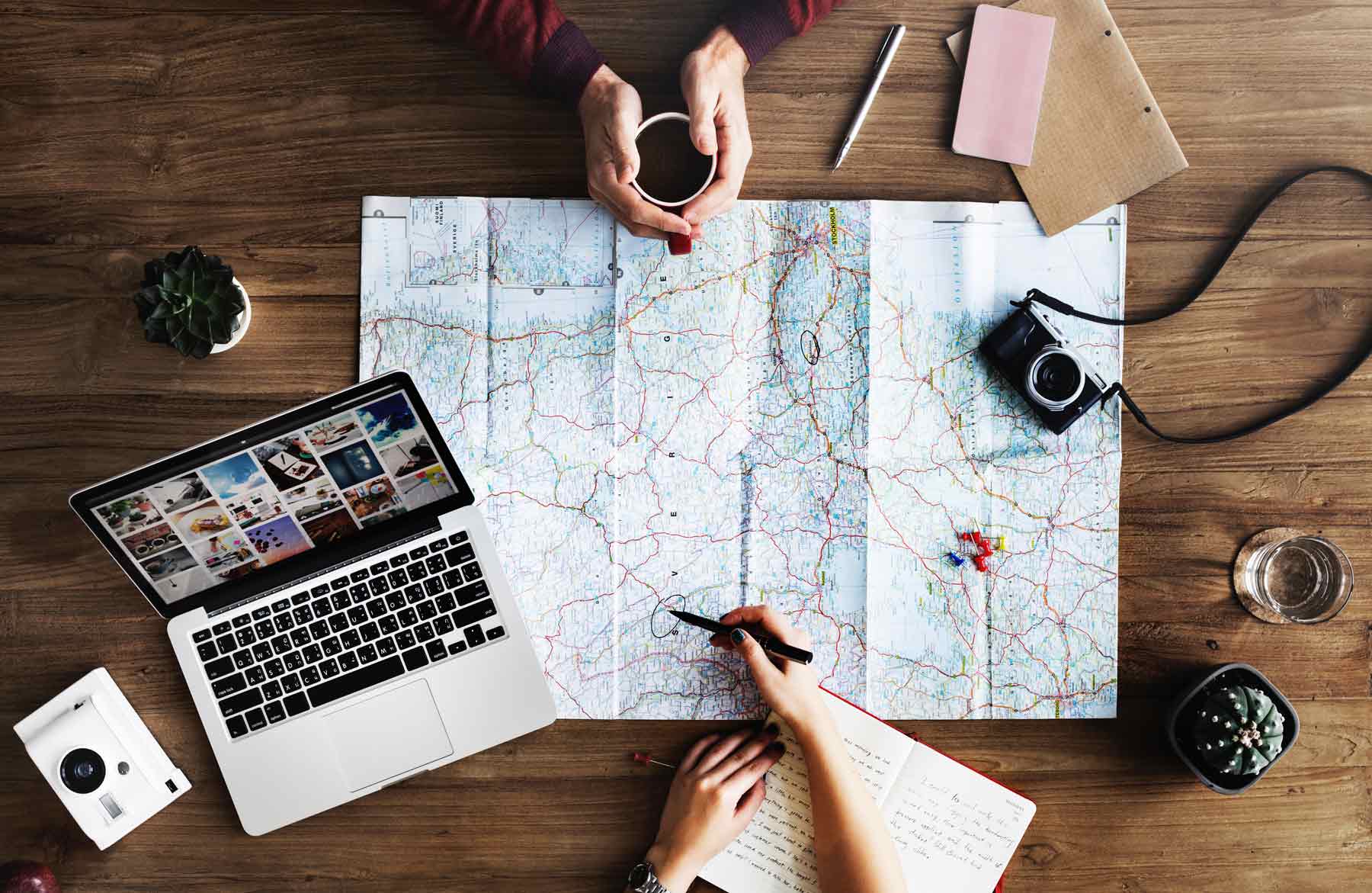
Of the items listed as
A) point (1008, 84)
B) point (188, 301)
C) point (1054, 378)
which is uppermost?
point (1008, 84)

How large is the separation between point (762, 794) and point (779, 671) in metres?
0.16

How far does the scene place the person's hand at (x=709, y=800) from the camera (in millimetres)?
988

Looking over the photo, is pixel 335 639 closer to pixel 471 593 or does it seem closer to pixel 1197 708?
pixel 471 593

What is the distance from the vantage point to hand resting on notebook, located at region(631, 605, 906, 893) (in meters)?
0.97

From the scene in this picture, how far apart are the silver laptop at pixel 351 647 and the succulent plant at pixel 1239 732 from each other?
777 mm

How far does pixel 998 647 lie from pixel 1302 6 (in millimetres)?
895

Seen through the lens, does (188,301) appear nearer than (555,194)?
Yes

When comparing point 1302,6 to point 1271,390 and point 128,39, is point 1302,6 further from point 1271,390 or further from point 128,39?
point 128,39

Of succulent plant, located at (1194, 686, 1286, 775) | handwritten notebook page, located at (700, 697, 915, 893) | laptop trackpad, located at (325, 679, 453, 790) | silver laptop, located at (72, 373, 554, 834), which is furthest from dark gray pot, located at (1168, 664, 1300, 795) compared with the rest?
laptop trackpad, located at (325, 679, 453, 790)

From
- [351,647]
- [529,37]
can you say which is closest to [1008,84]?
[529,37]

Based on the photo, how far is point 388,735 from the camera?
1000 millimetres

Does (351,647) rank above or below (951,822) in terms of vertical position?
above

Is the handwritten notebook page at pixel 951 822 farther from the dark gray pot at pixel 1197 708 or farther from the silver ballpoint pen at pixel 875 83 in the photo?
the silver ballpoint pen at pixel 875 83

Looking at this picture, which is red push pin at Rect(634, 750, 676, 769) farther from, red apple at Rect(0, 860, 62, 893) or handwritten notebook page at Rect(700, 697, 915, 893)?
red apple at Rect(0, 860, 62, 893)
